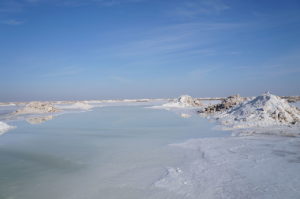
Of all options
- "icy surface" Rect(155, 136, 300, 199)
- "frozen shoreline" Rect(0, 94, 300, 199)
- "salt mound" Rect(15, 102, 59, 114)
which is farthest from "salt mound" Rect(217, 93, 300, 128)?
"salt mound" Rect(15, 102, 59, 114)

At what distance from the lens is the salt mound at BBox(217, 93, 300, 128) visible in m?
10.6

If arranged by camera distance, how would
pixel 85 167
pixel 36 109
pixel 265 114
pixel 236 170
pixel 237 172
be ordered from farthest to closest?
pixel 36 109 < pixel 265 114 < pixel 85 167 < pixel 236 170 < pixel 237 172

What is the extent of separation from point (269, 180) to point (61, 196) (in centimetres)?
328

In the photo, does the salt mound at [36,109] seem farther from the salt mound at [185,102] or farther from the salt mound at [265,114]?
the salt mound at [265,114]

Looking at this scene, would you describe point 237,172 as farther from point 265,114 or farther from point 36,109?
point 36,109

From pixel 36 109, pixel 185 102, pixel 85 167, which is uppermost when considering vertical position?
pixel 185 102

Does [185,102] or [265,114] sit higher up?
[185,102]

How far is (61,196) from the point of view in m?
3.51

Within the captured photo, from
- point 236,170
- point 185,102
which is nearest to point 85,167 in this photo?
point 236,170

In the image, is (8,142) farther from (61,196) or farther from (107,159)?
(61,196)

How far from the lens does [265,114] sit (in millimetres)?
11109

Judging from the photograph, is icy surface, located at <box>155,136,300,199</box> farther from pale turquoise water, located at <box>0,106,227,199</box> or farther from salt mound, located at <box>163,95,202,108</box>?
salt mound, located at <box>163,95,202,108</box>

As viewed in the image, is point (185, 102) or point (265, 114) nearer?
point (265, 114)

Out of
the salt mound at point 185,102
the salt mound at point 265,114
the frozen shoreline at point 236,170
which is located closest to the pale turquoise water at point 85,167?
the frozen shoreline at point 236,170
